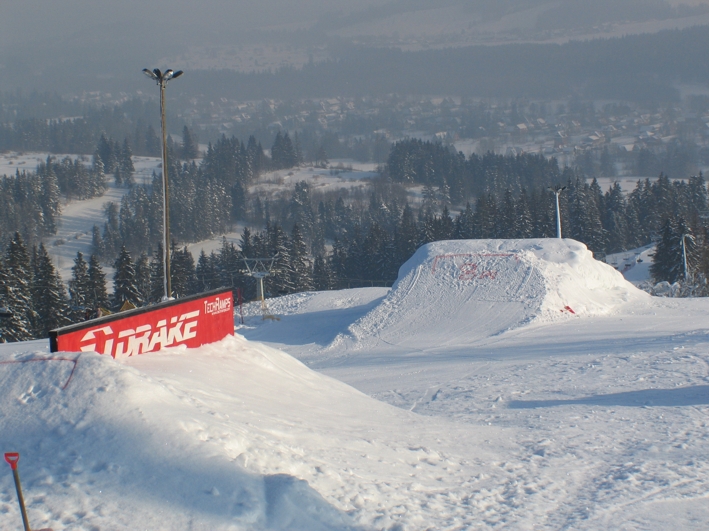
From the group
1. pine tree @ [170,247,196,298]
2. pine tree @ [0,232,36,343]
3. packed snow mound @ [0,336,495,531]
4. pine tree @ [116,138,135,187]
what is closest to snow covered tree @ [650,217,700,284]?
pine tree @ [170,247,196,298]

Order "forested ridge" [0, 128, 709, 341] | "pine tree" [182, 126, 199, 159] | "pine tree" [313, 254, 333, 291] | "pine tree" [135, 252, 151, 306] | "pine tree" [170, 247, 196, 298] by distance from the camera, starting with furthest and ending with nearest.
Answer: "pine tree" [182, 126, 199, 159], "pine tree" [313, 254, 333, 291], "pine tree" [135, 252, 151, 306], "pine tree" [170, 247, 196, 298], "forested ridge" [0, 128, 709, 341]

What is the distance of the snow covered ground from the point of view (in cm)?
517

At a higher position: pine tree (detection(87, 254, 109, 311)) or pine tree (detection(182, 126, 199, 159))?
pine tree (detection(182, 126, 199, 159))

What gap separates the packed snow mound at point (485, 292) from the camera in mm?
21125

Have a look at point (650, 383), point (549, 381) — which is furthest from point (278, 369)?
point (650, 383)

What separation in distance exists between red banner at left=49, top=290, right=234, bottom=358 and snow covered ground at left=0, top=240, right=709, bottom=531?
255 millimetres

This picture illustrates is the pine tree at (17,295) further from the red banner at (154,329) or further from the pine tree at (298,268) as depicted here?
the red banner at (154,329)

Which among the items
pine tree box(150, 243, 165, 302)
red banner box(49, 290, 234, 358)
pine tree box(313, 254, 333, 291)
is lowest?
pine tree box(313, 254, 333, 291)

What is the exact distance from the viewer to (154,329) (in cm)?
895

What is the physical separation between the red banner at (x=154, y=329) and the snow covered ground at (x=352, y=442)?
25 centimetres

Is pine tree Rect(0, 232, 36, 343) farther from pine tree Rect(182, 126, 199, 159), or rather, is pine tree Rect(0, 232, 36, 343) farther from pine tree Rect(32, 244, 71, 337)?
pine tree Rect(182, 126, 199, 159)

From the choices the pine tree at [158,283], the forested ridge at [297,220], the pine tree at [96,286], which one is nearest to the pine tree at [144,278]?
the forested ridge at [297,220]

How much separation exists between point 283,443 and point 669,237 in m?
51.7

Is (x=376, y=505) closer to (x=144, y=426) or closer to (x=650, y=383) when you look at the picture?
(x=144, y=426)
